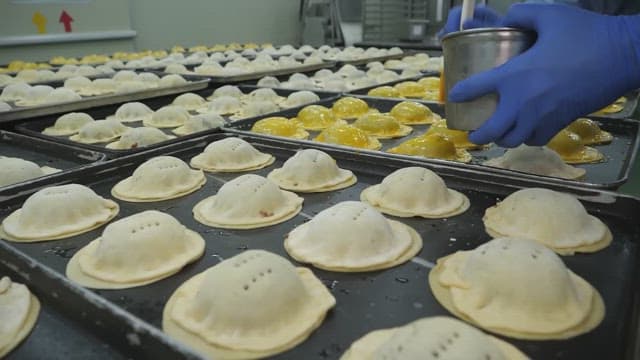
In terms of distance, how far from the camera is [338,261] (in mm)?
1155

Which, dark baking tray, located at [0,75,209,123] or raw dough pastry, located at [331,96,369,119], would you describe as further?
raw dough pastry, located at [331,96,369,119]

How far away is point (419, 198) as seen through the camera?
1398 millimetres

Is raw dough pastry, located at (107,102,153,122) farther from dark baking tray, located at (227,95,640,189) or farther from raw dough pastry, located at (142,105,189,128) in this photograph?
dark baking tray, located at (227,95,640,189)

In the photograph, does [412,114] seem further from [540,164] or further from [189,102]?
[189,102]

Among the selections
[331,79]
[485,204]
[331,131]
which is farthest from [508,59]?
[331,79]

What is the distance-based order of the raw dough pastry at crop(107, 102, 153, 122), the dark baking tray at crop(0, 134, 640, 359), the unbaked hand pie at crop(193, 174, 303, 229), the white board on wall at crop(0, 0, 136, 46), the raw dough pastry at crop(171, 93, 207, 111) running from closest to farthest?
the dark baking tray at crop(0, 134, 640, 359) < the unbaked hand pie at crop(193, 174, 303, 229) < the raw dough pastry at crop(107, 102, 153, 122) < the raw dough pastry at crop(171, 93, 207, 111) < the white board on wall at crop(0, 0, 136, 46)

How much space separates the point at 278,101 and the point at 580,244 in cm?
200

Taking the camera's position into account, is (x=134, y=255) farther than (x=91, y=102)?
No

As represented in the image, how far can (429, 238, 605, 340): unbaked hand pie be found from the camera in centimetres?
92

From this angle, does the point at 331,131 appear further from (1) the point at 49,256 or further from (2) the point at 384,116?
(1) the point at 49,256

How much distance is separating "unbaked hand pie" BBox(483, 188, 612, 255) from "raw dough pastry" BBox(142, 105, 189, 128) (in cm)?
168

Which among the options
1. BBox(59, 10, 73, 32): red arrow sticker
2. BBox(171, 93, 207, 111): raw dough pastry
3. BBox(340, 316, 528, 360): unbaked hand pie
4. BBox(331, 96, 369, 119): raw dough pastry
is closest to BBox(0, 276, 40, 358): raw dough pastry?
BBox(340, 316, 528, 360): unbaked hand pie

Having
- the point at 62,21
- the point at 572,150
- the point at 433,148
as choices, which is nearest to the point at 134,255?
the point at 433,148

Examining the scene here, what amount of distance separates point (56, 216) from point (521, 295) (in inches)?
45.5
